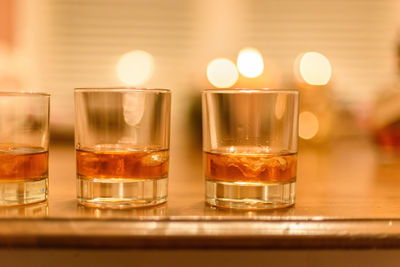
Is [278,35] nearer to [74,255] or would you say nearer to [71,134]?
[71,134]

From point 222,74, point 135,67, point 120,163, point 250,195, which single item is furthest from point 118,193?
point 135,67

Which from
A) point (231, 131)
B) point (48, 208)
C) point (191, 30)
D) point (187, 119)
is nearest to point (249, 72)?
point (187, 119)

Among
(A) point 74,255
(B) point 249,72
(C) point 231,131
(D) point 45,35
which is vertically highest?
(D) point 45,35

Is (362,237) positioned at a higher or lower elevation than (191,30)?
lower

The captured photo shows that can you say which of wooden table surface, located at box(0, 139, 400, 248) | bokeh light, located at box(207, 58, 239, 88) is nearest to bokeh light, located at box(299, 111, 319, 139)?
bokeh light, located at box(207, 58, 239, 88)

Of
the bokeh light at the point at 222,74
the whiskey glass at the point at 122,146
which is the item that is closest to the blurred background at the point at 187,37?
the bokeh light at the point at 222,74

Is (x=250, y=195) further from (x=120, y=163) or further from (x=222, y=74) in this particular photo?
(x=222, y=74)

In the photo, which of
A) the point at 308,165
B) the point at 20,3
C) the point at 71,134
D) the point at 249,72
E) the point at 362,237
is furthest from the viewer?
the point at 20,3
